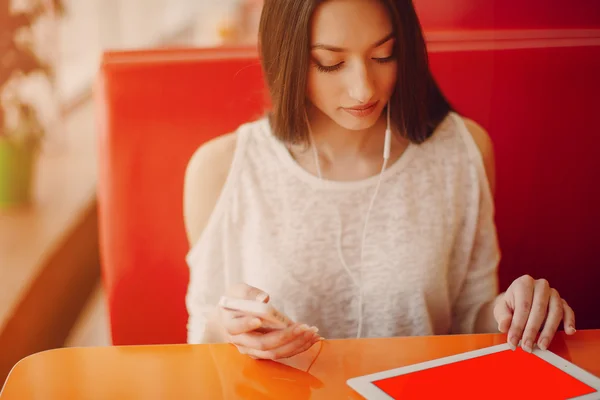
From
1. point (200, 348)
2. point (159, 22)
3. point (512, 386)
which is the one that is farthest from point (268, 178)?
point (159, 22)

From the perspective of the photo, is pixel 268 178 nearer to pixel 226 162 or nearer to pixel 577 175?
pixel 226 162

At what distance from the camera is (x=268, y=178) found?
3.70 ft

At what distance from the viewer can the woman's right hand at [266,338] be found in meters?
0.82

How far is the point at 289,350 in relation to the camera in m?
0.82

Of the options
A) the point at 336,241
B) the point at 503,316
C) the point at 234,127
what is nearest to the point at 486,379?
the point at 503,316

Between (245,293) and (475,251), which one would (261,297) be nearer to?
(245,293)

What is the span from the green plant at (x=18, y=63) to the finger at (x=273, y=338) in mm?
1607

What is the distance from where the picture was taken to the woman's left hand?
857 mm

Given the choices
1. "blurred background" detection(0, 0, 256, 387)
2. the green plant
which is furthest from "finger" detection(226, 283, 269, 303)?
the green plant

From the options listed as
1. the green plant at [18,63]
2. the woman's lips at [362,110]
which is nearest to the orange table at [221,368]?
the woman's lips at [362,110]

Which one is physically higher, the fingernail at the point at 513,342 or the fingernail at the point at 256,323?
the fingernail at the point at 256,323

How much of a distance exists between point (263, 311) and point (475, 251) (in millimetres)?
490

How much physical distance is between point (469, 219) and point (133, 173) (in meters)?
0.56

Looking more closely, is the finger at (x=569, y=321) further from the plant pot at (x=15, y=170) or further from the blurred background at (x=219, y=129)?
the plant pot at (x=15, y=170)
